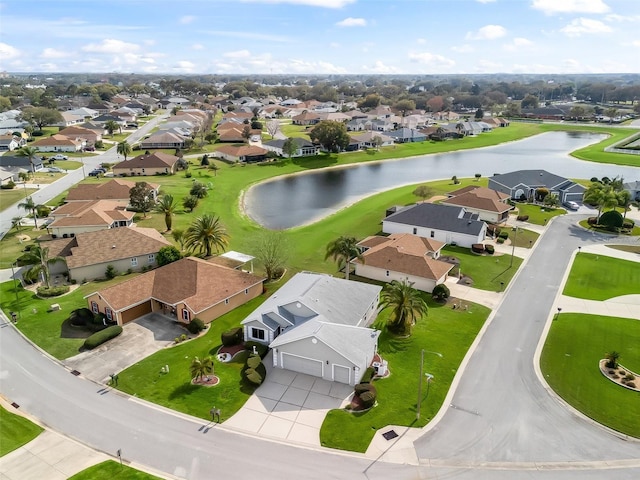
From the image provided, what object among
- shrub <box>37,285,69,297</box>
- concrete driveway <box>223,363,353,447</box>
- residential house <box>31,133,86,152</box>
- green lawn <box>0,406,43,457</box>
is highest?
residential house <box>31,133,86,152</box>

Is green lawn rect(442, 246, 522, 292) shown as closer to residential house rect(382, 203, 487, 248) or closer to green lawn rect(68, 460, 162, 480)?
residential house rect(382, 203, 487, 248)

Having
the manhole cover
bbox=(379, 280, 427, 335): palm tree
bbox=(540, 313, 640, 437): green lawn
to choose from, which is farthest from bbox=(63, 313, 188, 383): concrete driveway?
bbox=(540, 313, 640, 437): green lawn

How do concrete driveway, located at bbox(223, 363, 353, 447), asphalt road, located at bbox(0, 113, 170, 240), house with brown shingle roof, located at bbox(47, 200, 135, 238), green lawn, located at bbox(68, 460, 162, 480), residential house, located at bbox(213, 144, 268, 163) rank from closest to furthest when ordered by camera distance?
1. green lawn, located at bbox(68, 460, 162, 480)
2. concrete driveway, located at bbox(223, 363, 353, 447)
3. house with brown shingle roof, located at bbox(47, 200, 135, 238)
4. asphalt road, located at bbox(0, 113, 170, 240)
5. residential house, located at bbox(213, 144, 268, 163)

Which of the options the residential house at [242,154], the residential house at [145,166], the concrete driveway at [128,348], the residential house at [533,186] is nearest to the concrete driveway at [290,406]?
the concrete driveway at [128,348]

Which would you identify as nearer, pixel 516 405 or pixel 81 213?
pixel 516 405

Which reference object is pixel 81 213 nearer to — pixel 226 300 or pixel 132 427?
pixel 226 300

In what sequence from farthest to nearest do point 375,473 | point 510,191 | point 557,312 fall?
point 510,191 → point 557,312 → point 375,473

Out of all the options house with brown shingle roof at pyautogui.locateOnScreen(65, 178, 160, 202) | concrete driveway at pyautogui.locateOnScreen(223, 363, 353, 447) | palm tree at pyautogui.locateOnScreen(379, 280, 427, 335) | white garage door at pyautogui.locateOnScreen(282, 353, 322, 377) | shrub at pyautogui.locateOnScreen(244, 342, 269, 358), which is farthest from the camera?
house with brown shingle roof at pyautogui.locateOnScreen(65, 178, 160, 202)

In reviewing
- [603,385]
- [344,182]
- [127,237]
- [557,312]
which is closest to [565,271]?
[557,312]
